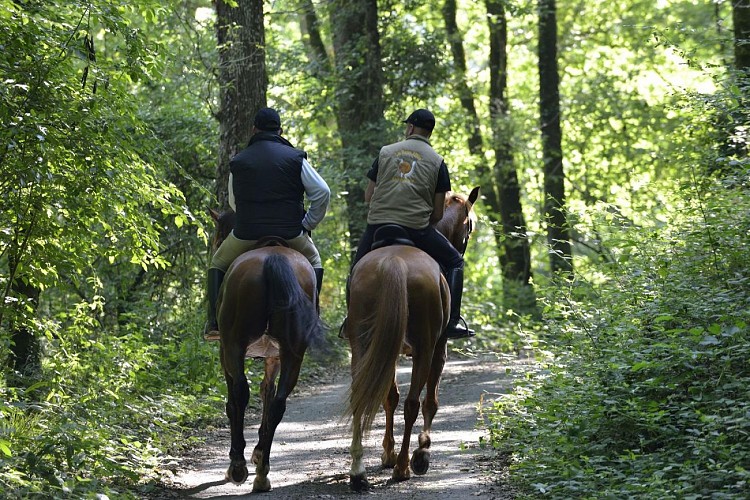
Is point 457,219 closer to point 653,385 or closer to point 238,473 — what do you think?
point 653,385

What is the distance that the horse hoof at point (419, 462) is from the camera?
8219 millimetres

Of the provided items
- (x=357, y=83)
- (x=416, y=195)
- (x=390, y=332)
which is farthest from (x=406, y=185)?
(x=357, y=83)

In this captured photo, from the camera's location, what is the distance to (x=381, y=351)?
755 centimetres

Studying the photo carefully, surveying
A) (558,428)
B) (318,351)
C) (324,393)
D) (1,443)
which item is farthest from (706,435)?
(324,393)

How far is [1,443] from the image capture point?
569cm

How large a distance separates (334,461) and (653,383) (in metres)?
3.15

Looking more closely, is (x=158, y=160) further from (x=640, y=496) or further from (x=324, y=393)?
(x=640, y=496)

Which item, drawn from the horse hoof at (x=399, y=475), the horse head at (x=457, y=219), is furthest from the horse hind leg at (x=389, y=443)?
the horse head at (x=457, y=219)

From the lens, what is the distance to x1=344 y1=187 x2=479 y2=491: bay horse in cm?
753

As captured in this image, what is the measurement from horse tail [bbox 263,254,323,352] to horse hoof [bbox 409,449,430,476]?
1.40m

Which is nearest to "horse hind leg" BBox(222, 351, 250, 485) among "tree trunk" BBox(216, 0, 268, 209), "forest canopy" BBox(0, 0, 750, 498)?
"forest canopy" BBox(0, 0, 750, 498)

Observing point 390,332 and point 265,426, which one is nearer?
point 390,332

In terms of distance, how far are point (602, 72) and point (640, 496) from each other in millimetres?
27074

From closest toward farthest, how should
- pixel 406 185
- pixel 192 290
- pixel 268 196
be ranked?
pixel 268 196 → pixel 406 185 → pixel 192 290
